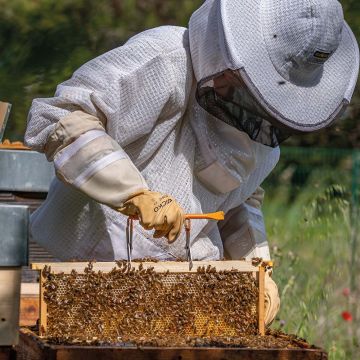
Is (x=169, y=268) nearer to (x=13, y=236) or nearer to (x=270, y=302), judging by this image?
(x=13, y=236)

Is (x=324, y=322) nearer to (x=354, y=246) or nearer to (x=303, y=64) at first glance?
(x=354, y=246)

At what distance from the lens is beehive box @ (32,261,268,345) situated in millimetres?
3471

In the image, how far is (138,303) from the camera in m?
3.52

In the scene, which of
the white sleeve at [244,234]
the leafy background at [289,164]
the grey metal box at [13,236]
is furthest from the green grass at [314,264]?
the grey metal box at [13,236]

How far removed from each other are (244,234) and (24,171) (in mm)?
928

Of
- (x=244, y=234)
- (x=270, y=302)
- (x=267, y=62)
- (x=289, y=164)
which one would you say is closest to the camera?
(x=267, y=62)

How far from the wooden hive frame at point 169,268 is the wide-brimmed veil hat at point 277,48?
50cm

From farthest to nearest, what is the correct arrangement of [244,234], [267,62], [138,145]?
[244,234]
[138,145]
[267,62]

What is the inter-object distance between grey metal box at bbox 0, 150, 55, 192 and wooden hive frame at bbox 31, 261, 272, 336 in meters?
0.99

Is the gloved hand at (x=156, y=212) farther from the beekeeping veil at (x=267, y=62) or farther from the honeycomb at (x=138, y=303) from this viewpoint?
the beekeeping veil at (x=267, y=62)

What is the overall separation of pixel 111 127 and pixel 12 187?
86 centimetres

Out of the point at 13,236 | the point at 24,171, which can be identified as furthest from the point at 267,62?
the point at 24,171

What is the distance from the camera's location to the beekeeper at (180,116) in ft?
11.7

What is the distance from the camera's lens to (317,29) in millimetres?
3684
